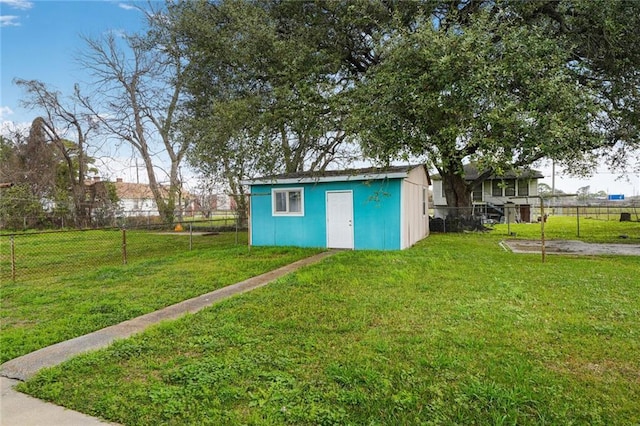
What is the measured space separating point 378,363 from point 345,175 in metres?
7.73

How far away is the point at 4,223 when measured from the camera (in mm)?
20781

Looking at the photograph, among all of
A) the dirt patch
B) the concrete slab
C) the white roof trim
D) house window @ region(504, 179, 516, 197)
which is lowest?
the concrete slab

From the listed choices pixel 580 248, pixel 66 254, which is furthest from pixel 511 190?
pixel 66 254

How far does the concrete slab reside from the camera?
2.36 metres

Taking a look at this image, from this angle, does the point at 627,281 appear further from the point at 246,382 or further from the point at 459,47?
the point at 246,382

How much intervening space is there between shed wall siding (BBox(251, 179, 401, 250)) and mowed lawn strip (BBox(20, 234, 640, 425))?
476 cm

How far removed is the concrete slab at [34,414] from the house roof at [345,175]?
25.0ft

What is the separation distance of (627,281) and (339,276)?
487 centimetres

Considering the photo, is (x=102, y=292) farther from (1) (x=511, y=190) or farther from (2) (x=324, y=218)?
(1) (x=511, y=190)

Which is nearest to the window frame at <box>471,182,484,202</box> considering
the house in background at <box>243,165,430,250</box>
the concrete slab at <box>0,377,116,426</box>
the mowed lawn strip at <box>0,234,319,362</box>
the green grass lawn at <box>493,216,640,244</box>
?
the green grass lawn at <box>493,216,640,244</box>

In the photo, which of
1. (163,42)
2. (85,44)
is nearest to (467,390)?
(163,42)

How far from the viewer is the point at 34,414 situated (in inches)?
97.3

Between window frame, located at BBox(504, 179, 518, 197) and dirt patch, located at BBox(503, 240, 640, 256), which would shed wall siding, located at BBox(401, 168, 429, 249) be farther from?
window frame, located at BBox(504, 179, 518, 197)

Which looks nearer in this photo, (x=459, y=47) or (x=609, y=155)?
(x=459, y=47)
